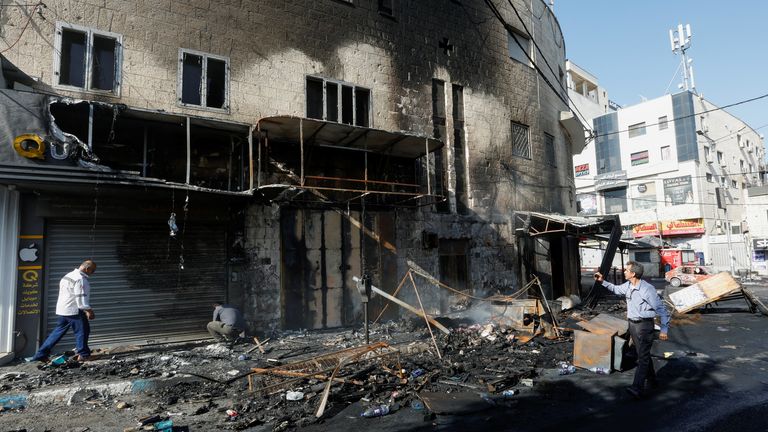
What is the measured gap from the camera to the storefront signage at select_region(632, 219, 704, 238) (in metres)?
36.8

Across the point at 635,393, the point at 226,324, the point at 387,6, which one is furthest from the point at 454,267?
the point at 387,6

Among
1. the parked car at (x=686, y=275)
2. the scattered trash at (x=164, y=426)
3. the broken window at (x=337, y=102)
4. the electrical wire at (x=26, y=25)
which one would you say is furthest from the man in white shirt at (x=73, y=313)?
the parked car at (x=686, y=275)

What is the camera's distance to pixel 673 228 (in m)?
38.5

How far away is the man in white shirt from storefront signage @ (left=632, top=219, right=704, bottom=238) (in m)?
44.2

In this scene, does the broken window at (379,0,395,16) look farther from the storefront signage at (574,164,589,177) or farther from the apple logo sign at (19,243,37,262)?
the storefront signage at (574,164,589,177)

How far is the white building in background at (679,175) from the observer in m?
37.1

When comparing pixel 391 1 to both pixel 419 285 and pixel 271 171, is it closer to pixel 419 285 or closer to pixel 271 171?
pixel 271 171

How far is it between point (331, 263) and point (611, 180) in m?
42.6

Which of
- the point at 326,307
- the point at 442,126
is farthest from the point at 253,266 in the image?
the point at 442,126

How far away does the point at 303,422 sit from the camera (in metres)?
4.98

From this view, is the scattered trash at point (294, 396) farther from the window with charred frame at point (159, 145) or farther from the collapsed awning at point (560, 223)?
the collapsed awning at point (560, 223)

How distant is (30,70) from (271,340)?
723 centimetres

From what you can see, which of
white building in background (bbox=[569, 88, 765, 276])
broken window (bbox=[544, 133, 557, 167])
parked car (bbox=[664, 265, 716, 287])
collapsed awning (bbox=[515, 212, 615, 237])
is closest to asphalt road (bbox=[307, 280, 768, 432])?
collapsed awning (bbox=[515, 212, 615, 237])

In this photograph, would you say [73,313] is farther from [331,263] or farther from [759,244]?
[759,244]
